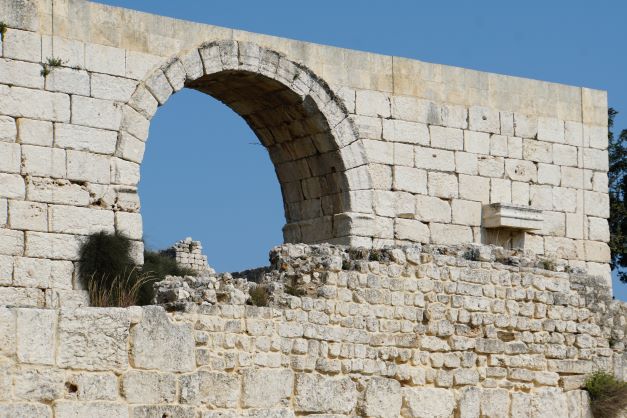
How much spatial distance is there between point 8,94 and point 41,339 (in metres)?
5.98

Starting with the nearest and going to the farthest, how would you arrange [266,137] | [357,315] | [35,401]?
1. [35,401]
2. [357,315]
3. [266,137]

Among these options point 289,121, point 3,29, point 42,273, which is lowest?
point 42,273

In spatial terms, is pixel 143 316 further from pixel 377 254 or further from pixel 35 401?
pixel 377 254

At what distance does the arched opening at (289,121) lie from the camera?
52.9 feet

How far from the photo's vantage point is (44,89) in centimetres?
A: 1519

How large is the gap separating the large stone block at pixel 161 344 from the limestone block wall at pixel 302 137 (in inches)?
186

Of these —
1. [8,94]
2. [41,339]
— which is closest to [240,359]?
[41,339]

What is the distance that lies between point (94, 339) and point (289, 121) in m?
8.23

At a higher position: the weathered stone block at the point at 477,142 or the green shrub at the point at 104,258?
the weathered stone block at the point at 477,142

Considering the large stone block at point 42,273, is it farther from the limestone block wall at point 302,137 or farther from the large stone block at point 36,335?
the large stone block at point 36,335

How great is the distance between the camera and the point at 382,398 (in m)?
11.6

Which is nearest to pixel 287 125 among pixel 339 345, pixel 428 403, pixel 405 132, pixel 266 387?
pixel 405 132

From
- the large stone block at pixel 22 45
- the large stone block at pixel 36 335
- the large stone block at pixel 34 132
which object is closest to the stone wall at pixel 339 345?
the large stone block at pixel 36 335

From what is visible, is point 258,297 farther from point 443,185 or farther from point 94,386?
point 443,185
